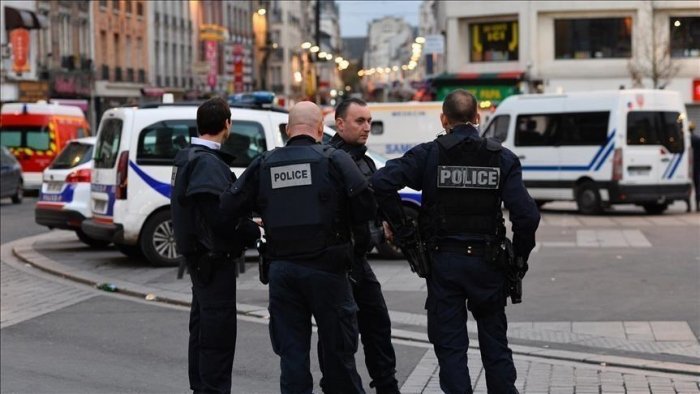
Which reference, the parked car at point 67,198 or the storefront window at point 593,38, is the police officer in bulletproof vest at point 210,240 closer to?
the parked car at point 67,198

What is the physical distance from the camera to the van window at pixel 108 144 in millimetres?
15969

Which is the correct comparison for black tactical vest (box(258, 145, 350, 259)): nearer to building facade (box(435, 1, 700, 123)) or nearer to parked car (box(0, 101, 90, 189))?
parked car (box(0, 101, 90, 189))

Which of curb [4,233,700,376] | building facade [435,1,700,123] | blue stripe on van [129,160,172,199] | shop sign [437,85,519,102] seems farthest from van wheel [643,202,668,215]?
shop sign [437,85,519,102]

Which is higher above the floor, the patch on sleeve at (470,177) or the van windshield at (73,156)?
the patch on sleeve at (470,177)

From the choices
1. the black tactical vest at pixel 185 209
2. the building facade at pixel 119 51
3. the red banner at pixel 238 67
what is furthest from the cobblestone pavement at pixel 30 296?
the red banner at pixel 238 67

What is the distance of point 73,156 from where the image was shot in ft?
67.6

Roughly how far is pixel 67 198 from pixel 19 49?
32018mm

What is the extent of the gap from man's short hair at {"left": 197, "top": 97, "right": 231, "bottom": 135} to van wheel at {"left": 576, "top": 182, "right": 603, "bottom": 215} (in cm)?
1865

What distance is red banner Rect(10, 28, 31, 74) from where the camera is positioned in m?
48.8

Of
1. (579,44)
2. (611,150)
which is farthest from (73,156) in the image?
(579,44)

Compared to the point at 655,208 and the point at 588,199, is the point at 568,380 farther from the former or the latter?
the point at 655,208

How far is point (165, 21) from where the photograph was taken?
69750 mm

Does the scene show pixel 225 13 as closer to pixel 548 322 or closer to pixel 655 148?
pixel 655 148

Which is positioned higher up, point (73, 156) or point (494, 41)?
point (494, 41)
